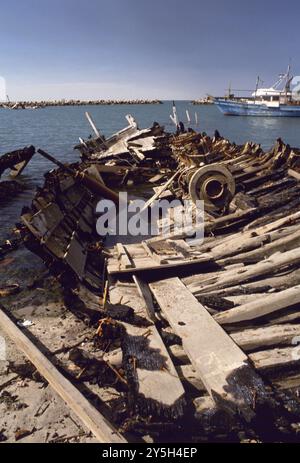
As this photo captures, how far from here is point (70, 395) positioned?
15.5 ft

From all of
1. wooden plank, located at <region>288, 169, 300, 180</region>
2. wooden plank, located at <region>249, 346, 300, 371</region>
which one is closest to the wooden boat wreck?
wooden plank, located at <region>249, 346, 300, 371</region>

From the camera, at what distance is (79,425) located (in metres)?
4.69

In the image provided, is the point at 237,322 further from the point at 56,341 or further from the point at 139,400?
the point at 56,341

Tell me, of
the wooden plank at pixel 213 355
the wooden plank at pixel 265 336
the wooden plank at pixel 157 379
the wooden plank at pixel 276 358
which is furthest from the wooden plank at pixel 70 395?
the wooden plank at pixel 265 336

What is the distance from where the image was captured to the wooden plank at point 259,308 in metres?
5.72

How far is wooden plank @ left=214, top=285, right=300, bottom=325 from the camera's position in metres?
5.72

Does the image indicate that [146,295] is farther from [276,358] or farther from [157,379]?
[276,358]

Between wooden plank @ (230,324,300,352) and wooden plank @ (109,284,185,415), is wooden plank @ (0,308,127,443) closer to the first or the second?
wooden plank @ (109,284,185,415)

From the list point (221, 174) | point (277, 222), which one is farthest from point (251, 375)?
point (221, 174)

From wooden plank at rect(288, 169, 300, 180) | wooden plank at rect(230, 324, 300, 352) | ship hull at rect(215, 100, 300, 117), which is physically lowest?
wooden plank at rect(230, 324, 300, 352)

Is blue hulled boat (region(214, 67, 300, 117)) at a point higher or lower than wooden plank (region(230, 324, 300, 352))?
higher

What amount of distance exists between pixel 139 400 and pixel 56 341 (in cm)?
264

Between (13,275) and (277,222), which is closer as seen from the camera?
(277,222)

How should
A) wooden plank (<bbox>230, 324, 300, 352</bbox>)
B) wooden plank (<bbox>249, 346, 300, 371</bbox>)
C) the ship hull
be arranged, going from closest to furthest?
1. wooden plank (<bbox>249, 346, 300, 371</bbox>)
2. wooden plank (<bbox>230, 324, 300, 352</bbox>)
3. the ship hull
